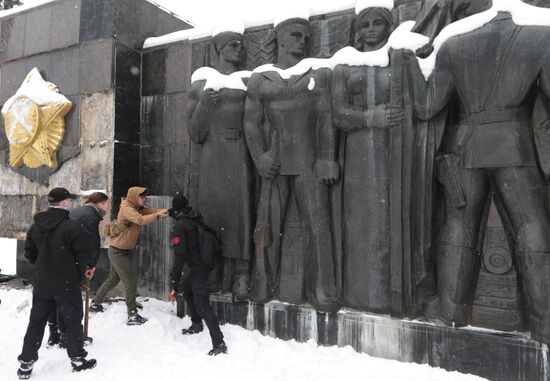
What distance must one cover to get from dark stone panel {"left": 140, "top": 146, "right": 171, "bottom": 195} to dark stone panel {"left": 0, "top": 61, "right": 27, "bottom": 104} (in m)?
2.88


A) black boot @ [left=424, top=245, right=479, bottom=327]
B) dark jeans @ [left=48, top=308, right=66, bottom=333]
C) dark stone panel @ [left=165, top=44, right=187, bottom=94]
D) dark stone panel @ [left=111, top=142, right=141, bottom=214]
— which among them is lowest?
dark jeans @ [left=48, top=308, right=66, bottom=333]

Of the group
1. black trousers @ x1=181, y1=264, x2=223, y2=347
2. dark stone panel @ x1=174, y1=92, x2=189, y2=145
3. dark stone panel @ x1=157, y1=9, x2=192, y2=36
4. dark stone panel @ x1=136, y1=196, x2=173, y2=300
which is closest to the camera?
black trousers @ x1=181, y1=264, x2=223, y2=347

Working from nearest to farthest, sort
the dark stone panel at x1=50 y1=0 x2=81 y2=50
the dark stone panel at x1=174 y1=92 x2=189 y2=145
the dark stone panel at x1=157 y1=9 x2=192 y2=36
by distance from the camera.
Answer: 1. the dark stone panel at x1=174 y1=92 x2=189 y2=145
2. the dark stone panel at x1=50 y1=0 x2=81 y2=50
3. the dark stone panel at x1=157 y1=9 x2=192 y2=36

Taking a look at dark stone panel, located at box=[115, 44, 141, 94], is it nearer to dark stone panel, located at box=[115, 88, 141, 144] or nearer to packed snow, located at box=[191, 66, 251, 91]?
dark stone panel, located at box=[115, 88, 141, 144]

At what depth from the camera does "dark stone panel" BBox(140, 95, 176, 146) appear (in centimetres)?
721

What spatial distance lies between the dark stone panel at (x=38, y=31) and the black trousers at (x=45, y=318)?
5.36m

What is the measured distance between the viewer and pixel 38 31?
800 centimetres

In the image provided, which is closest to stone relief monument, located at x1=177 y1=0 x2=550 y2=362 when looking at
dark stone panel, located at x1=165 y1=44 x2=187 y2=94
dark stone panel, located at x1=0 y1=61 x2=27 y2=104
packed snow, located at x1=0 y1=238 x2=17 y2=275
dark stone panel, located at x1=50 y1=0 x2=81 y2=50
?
dark stone panel, located at x1=165 y1=44 x2=187 y2=94

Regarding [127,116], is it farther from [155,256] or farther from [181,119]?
[155,256]

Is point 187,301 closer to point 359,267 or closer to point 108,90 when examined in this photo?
point 359,267

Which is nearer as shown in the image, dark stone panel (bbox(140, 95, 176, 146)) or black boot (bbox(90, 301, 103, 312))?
black boot (bbox(90, 301, 103, 312))

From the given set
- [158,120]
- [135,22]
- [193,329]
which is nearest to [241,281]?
[193,329]

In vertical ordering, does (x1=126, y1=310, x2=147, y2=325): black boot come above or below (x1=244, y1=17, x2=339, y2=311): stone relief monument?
below

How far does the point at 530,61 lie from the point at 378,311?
284 cm
